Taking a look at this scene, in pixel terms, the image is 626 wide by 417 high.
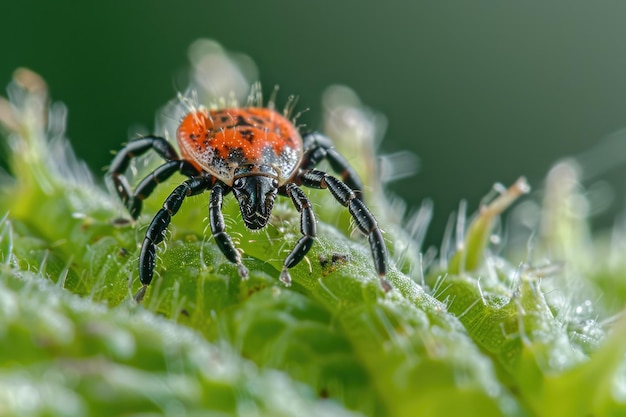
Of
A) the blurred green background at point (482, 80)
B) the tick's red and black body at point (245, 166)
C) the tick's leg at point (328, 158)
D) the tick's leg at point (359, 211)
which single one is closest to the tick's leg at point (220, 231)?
the tick's red and black body at point (245, 166)

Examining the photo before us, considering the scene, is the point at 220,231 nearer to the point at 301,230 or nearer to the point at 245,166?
the point at 301,230

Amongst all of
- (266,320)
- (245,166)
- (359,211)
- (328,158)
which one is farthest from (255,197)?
(266,320)

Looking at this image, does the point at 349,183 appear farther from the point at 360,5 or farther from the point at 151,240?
the point at 360,5

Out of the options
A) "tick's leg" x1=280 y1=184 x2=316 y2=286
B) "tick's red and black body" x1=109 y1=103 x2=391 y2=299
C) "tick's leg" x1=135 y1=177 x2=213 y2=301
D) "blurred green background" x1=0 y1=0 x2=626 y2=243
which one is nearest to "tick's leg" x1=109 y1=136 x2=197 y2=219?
"tick's red and black body" x1=109 y1=103 x2=391 y2=299

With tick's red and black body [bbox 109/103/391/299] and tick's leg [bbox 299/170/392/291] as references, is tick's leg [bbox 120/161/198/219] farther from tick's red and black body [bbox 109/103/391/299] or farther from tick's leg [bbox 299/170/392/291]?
tick's leg [bbox 299/170/392/291]

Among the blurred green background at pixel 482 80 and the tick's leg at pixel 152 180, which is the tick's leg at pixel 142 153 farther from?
the blurred green background at pixel 482 80

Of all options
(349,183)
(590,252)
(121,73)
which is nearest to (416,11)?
(121,73)

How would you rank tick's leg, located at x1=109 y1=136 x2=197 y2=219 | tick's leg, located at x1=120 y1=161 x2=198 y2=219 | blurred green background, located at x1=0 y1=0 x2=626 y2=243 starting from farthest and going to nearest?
blurred green background, located at x1=0 y1=0 x2=626 y2=243, tick's leg, located at x1=109 y1=136 x2=197 y2=219, tick's leg, located at x1=120 y1=161 x2=198 y2=219
